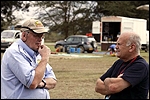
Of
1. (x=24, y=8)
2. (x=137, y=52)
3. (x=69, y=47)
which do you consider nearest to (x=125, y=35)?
(x=137, y=52)

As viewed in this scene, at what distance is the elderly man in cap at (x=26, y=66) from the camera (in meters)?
3.85

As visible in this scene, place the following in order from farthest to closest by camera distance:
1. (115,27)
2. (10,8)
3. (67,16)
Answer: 1. (67,16)
2. (10,8)
3. (115,27)

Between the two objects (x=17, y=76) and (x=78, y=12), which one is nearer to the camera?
(x=17, y=76)

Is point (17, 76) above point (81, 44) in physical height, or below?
above

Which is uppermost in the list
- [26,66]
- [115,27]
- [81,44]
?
[115,27]

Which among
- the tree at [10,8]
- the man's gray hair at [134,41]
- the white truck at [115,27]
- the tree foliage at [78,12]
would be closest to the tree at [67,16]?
the tree foliage at [78,12]

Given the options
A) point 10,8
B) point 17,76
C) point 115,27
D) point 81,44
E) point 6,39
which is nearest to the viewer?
point 17,76

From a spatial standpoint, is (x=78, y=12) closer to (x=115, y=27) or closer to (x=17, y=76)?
(x=115, y=27)

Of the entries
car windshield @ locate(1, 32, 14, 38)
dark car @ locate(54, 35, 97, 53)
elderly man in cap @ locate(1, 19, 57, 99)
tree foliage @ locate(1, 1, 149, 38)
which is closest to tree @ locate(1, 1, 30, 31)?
tree foliage @ locate(1, 1, 149, 38)

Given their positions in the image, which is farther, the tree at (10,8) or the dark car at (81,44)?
the tree at (10,8)

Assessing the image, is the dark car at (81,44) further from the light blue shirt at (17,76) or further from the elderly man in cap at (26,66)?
the light blue shirt at (17,76)

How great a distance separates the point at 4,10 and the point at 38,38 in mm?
45161

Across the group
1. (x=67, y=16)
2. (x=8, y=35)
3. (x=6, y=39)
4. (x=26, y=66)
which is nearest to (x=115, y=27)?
(x=8, y=35)

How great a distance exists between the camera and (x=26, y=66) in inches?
153
